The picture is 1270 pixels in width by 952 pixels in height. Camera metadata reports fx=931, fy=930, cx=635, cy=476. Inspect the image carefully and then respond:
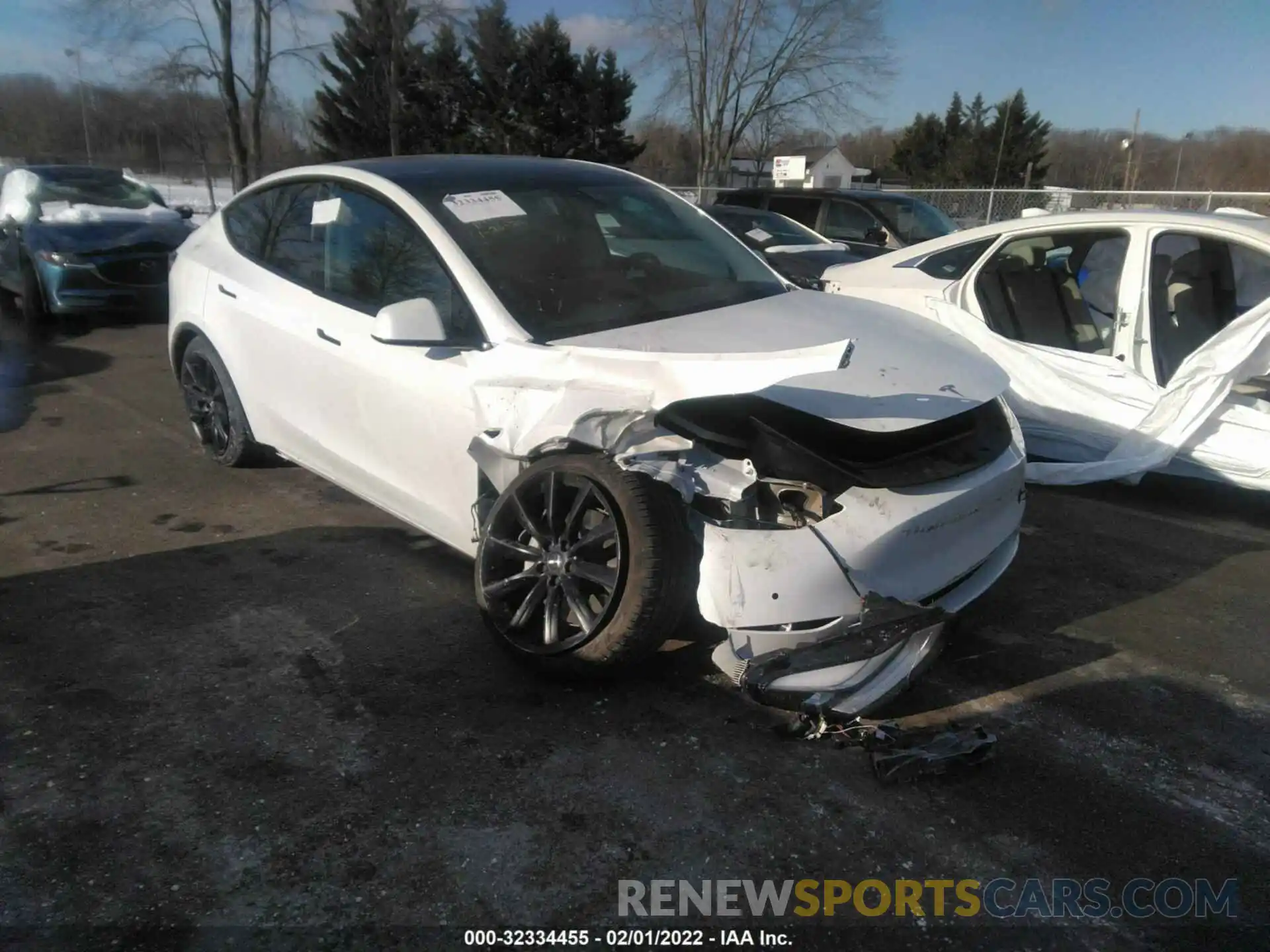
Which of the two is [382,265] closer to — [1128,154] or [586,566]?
[586,566]

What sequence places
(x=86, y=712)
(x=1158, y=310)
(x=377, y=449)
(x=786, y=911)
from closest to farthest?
(x=786, y=911) → (x=86, y=712) → (x=377, y=449) → (x=1158, y=310)

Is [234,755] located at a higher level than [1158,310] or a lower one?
lower

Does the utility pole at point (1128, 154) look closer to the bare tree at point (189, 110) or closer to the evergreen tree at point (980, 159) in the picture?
the evergreen tree at point (980, 159)

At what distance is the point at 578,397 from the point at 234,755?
4.96 ft

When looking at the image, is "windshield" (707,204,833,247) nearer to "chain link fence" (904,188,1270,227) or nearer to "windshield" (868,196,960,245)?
"windshield" (868,196,960,245)

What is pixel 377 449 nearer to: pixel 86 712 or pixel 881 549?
pixel 86 712

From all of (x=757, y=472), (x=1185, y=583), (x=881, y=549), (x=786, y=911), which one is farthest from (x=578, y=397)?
(x=1185, y=583)

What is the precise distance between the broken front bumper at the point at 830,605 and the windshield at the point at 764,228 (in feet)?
23.4

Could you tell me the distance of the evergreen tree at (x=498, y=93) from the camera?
38.7 meters

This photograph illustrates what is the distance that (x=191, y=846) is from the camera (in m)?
2.41

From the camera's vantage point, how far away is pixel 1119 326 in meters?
5.12

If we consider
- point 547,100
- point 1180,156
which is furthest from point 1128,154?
point 547,100

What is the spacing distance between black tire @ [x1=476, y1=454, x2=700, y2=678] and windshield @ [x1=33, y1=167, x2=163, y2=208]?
9404mm

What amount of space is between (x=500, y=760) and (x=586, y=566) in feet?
2.12
